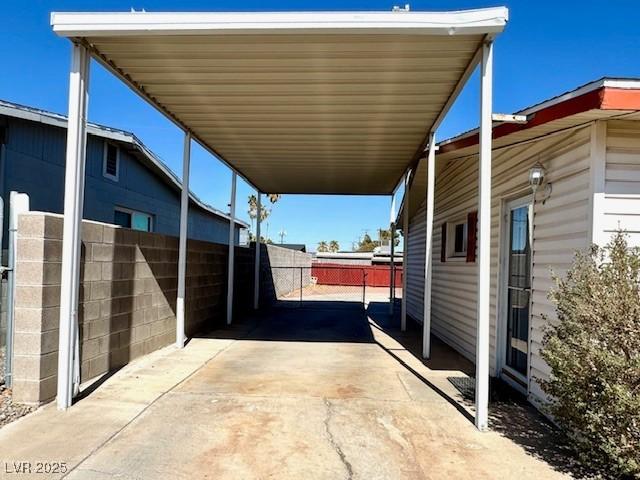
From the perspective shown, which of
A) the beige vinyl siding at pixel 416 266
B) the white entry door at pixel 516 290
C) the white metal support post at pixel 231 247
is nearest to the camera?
the white entry door at pixel 516 290

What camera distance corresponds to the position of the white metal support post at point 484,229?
166 inches

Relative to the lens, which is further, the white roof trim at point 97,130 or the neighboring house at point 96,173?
the neighboring house at point 96,173

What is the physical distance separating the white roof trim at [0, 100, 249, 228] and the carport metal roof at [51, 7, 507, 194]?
2.99 metres

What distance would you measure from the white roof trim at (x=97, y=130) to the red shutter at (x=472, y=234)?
7.54 m

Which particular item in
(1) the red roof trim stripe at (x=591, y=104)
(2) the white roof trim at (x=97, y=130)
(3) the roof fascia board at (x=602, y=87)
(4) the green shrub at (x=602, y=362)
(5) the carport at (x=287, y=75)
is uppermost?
(2) the white roof trim at (x=97, y=130)

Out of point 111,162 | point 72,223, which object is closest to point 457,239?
point 72,223

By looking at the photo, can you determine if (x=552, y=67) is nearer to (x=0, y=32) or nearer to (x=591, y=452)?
(x=591, y=452)

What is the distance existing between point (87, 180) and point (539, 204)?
29.9ft

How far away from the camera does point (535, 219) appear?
5070 mm

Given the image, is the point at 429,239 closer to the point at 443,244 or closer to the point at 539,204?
the point at 539,204

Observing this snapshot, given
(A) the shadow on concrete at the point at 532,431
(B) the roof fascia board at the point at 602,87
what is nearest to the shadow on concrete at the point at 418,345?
(A) the shadow on concrete at the point at 532,431

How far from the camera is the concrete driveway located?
3.39 meters

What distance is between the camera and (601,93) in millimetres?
3625

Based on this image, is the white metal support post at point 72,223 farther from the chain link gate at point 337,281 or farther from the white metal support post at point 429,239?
the chain link gate at point 337,281
